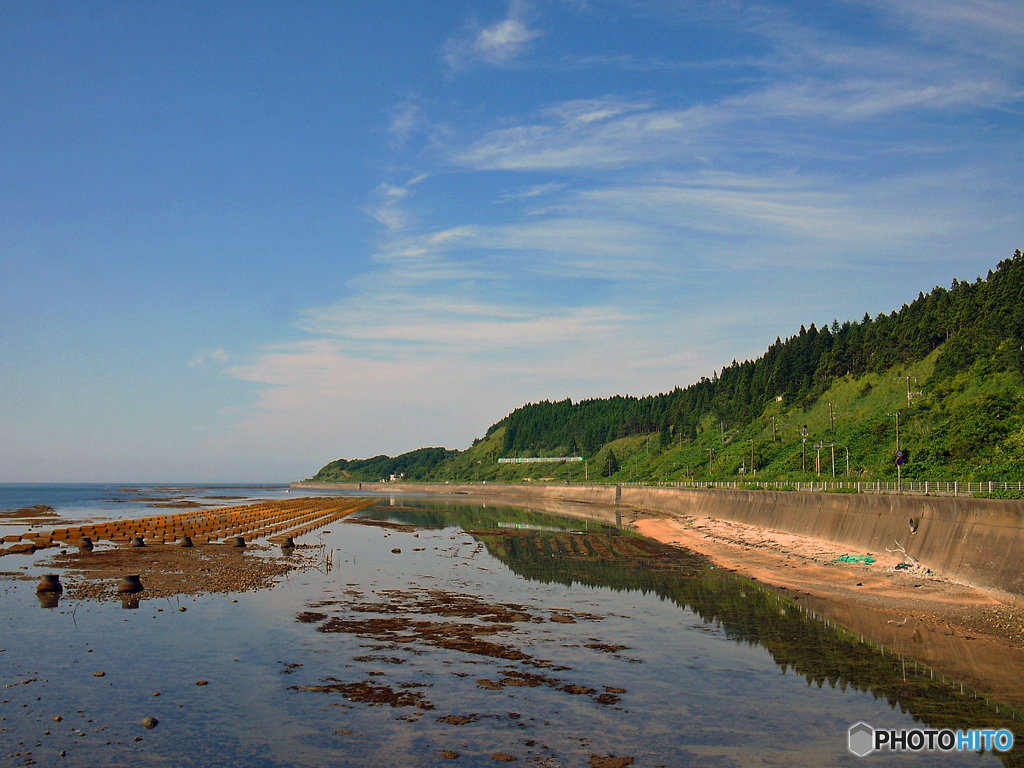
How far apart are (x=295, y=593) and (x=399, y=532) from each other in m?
41.0

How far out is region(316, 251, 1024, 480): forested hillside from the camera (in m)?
79.7

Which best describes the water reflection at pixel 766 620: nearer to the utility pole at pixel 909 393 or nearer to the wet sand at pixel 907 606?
the wet sand at pixel 907 606

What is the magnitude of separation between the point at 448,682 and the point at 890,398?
120 meters

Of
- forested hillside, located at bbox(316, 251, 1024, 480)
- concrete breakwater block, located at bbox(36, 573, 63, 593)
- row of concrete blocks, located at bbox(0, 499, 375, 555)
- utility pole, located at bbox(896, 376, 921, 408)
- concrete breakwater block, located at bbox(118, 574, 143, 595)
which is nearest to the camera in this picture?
concrete breakwater block, located at bbox(36, 573, 63, 593)

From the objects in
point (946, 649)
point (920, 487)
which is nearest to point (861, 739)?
point (946, 649)

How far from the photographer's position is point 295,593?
112 ft

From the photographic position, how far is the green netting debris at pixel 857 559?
38.4m

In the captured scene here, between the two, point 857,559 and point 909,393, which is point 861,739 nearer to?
point 857,559

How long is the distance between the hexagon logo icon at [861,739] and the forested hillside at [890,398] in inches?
2050

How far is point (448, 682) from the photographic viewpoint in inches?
785

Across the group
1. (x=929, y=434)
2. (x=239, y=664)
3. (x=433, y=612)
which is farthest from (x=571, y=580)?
(x=929, y=434)

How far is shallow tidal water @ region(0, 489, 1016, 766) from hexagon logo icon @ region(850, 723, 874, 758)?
0.26 metres

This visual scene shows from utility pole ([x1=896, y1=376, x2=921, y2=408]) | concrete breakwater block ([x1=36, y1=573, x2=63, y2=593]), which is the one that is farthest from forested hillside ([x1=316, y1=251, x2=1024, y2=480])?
concrete breakwater block ([x1=36, y1=573, x2=63, y2=593])

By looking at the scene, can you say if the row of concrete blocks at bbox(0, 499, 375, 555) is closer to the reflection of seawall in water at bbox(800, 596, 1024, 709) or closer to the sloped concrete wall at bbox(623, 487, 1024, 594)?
the sloped concrete wall at bbox(623, 487, 1024, 594)
